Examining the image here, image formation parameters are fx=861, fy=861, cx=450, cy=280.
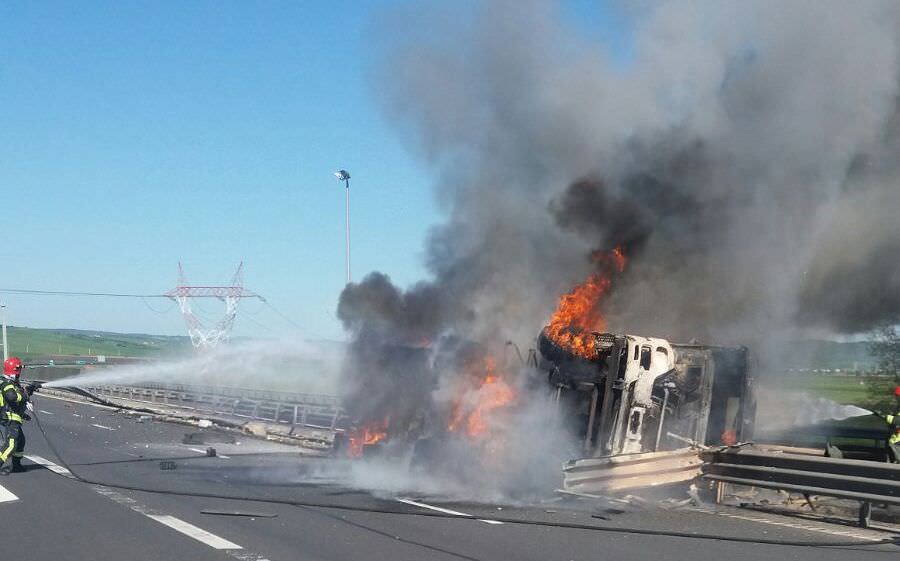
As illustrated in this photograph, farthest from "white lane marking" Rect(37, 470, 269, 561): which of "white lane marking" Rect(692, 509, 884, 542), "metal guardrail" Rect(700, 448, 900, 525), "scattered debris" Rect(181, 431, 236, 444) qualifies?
"scattered debris" Rect(181, 431, 236, 444)

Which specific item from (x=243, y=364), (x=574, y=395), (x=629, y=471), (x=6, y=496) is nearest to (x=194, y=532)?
(x=6, y=496)

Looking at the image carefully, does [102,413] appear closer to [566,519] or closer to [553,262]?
[553,262]

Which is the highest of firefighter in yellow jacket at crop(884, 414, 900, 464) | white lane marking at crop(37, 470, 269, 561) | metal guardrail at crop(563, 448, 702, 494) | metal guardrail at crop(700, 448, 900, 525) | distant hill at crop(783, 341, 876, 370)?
distant hill at crop(783, 341, 876, 370)

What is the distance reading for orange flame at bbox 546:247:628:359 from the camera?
11711mm

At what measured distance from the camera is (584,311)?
1371cm

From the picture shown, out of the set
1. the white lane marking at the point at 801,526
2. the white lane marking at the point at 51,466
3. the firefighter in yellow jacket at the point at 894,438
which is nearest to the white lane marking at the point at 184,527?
the white lane marking at the point at 51,466

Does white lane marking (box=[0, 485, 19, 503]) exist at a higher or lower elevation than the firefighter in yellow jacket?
lower

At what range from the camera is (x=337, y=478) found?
12875mm

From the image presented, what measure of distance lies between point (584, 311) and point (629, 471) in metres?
4.21

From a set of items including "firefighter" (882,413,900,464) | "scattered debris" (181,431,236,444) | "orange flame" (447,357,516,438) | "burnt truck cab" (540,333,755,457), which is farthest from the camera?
"scattered debris" (181,431,236,444)

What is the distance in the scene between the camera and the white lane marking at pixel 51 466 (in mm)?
13050

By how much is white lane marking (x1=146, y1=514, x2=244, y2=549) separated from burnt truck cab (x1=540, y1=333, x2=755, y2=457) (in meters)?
4.90

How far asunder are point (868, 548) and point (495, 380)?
586cm

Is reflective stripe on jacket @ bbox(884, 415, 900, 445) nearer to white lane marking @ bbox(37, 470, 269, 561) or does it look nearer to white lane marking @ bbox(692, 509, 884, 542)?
white lane marking @ bbox(692, 509, 884, 542)
